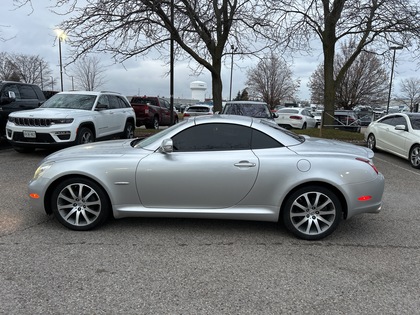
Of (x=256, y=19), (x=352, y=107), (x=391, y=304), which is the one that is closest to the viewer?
(x=391, y=304)

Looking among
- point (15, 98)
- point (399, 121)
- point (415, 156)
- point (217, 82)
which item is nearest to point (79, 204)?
point (15, 98)

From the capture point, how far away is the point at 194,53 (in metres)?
15.5

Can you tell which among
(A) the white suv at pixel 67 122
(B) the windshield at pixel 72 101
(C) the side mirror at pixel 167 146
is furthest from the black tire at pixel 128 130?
(C) the side mirror at pixel 167 146

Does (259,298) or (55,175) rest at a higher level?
(55,175)

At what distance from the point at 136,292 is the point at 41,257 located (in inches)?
49.6

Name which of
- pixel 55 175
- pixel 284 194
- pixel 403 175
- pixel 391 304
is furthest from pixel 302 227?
pixel 403 175

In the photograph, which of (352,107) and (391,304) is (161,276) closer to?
(391,304)

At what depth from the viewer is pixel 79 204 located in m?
4.28

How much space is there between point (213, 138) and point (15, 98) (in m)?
8.65

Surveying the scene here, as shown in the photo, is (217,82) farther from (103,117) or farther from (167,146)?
(167,146)

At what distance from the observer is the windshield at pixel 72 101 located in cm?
959

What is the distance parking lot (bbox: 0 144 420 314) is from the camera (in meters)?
2.87

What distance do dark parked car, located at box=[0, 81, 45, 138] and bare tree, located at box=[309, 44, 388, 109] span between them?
33973 mm

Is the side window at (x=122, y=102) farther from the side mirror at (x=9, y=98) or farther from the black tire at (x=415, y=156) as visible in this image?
the black tire at (x=415, y=156)
